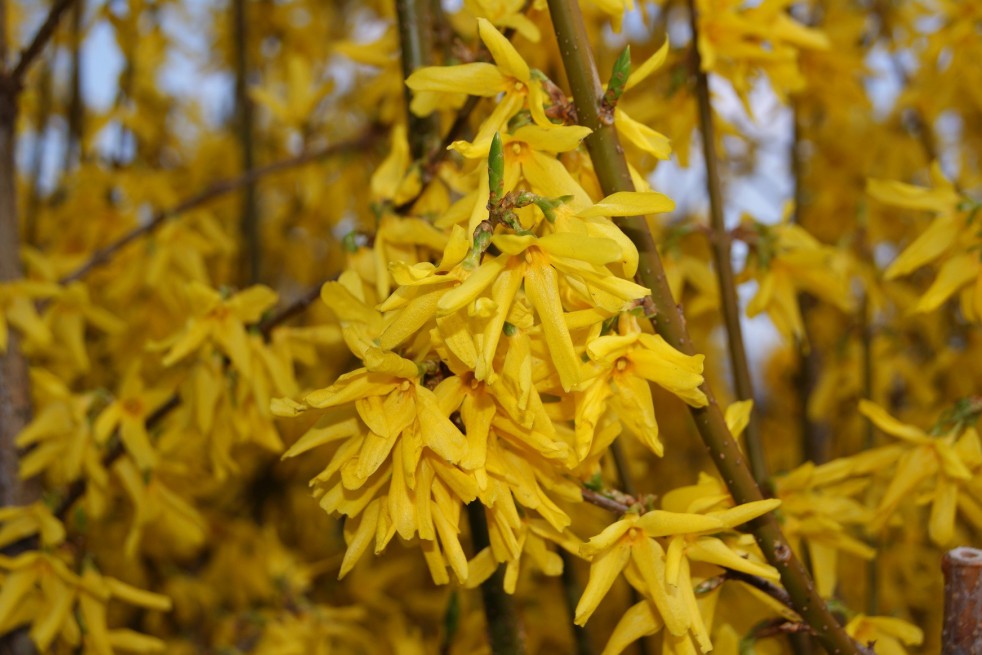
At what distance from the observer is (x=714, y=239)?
1.17 meters

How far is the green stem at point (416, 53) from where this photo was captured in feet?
3.59

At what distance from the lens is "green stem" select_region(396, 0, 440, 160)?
1095mm

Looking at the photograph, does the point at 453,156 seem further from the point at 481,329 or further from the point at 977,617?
the point at 977,617

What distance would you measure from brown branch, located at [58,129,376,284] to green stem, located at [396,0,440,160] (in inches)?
22.6

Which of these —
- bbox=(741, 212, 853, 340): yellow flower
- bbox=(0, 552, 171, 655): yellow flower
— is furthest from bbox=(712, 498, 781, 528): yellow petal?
bbox=(0, 552, 171, 655): yellow flower

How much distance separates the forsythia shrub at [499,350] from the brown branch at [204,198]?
0.01m

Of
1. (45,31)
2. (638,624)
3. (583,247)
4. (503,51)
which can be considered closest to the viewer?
(583,247)

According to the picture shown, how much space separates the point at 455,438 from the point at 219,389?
0.52m

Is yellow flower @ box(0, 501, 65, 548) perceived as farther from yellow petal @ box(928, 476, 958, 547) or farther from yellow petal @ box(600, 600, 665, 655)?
yellow petal @ box(928, 476, 958, 547)

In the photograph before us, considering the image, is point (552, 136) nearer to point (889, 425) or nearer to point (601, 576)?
point (601, 576)

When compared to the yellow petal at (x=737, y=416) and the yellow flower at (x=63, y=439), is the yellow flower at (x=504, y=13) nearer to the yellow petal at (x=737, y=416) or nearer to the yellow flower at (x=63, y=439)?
the yellow petal at (x=737, y=416)

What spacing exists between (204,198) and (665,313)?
3.31 feet

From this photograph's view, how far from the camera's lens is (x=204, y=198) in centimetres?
159

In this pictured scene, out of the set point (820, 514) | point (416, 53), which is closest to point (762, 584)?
point (820, 514)
